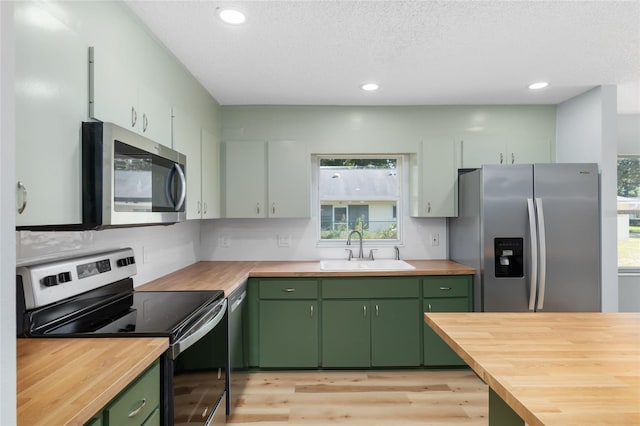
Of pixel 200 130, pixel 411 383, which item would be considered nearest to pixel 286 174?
pixel 200 130

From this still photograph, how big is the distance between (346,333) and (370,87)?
202 centimetres

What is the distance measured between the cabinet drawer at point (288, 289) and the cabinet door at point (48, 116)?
1.83 meters

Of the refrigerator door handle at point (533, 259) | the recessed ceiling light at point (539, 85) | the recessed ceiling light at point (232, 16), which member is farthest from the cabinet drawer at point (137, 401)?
the recessed ceiling light at point (539, 85)

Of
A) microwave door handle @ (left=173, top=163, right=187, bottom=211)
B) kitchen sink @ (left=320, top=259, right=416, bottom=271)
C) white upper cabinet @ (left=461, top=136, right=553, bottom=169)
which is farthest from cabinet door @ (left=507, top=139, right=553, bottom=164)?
microwave door handle @ (left=173, top=163, right=187, bottom=211)

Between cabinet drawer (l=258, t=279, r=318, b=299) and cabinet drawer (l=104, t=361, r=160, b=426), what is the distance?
1695mm

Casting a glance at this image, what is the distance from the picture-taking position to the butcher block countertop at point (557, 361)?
837mm

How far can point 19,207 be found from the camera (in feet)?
3.35

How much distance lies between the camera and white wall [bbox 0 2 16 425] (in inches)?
21.0

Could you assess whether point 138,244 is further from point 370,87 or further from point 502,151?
point 502,151

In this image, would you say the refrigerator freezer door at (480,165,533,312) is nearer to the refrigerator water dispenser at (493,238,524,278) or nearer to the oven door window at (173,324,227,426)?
the refrigerator water dispenser at (493,238,524,278)

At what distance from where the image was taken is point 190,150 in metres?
2.64

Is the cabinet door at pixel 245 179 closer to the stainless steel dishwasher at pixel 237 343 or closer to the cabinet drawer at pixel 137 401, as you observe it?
the stainless steel dishwasher at pixel 237 343

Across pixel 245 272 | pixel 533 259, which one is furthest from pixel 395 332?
pixel 245 272

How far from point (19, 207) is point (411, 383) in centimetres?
276
